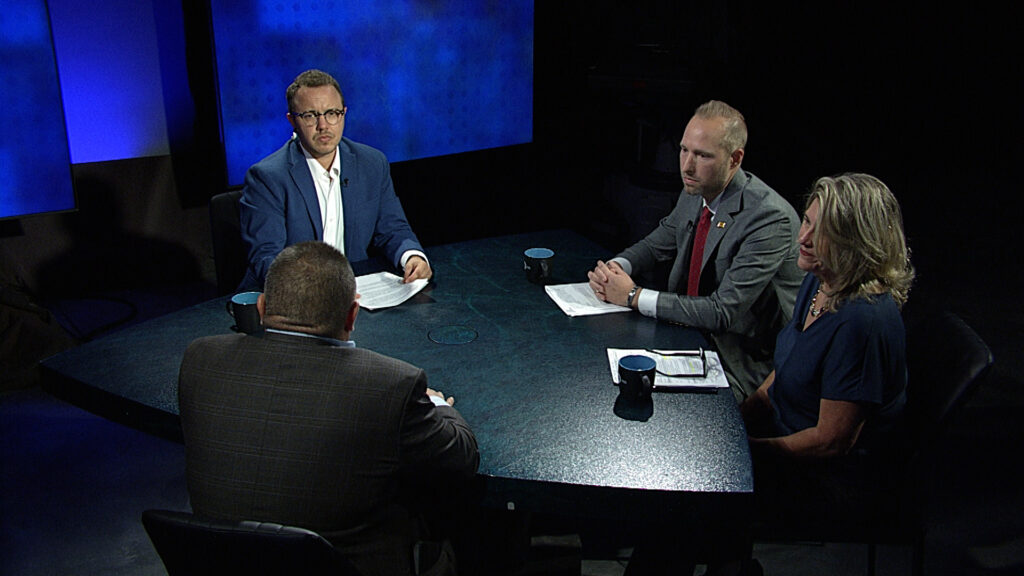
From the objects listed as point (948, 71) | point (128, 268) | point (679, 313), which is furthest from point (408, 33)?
point (948, 71)

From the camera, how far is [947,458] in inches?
132

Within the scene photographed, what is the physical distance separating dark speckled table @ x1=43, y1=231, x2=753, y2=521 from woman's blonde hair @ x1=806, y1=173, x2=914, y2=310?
1.39 ft

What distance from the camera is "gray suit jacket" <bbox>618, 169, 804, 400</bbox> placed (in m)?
2.69

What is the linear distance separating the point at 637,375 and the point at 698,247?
978 mm

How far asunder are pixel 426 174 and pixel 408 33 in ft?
2.78

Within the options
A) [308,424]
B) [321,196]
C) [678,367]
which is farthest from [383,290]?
[308,424]

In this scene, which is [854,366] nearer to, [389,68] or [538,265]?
[538,265]

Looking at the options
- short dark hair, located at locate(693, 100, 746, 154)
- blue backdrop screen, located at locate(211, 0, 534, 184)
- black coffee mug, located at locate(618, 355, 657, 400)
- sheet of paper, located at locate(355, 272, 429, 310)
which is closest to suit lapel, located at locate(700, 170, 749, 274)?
short dark hair, located at locate(693, 100, 746, 154)

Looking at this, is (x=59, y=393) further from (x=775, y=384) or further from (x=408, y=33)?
(x=408, y=33)

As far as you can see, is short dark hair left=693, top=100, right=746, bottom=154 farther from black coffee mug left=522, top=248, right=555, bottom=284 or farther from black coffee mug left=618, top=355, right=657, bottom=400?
black coffee mug left=618, top=355, right=657, bottom=400

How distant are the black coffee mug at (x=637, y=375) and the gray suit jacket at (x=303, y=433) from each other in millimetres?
611

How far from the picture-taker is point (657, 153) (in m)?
4.98

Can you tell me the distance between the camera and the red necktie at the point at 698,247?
2.99 metres

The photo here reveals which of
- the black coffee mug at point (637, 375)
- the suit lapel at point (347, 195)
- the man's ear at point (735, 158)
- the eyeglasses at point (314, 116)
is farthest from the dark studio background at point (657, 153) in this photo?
the black coffee mug at point (637, 375)
